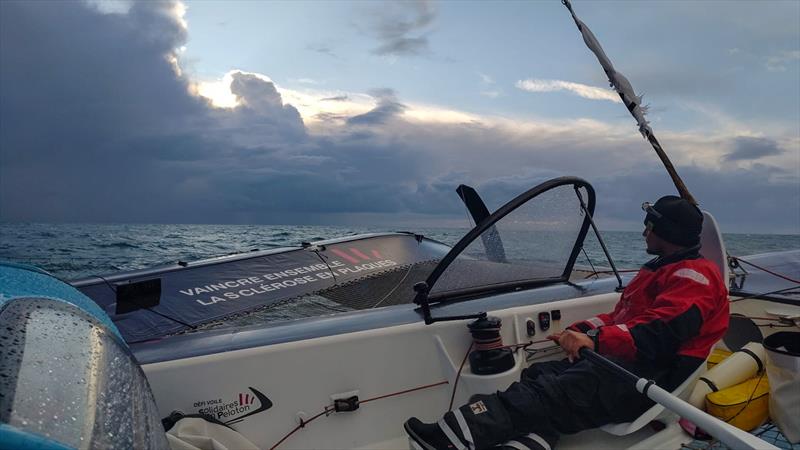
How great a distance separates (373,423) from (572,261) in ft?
7.60

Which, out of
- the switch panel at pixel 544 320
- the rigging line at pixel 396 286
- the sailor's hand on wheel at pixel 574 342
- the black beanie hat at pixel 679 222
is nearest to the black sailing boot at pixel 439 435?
the sailor's hand on wheel at pixel 574 342

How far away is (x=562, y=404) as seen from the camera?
2.85 m

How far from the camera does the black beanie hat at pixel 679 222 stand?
306 centimetres

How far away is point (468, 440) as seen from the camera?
8.84 feet

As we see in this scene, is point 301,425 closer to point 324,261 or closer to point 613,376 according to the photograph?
point 613,376

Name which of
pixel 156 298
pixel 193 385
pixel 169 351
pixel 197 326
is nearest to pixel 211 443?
pixel 193 385

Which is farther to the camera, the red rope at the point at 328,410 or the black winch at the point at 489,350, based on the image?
the black winch at the point at 489,350

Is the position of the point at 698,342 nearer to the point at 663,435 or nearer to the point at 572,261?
the point at 663,435

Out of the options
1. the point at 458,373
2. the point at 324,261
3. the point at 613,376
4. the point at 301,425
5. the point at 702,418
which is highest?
the point at 702,418

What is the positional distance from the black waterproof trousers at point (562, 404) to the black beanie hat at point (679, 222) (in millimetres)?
723

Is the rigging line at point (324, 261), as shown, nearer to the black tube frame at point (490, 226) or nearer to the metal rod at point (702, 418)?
the black tube frame at point (490, 226)

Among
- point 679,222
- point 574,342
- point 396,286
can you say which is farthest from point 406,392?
point 396,286

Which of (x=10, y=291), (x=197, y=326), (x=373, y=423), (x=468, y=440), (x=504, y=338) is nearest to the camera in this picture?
(x=10, y=291)

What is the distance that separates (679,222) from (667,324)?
25.7 inches
